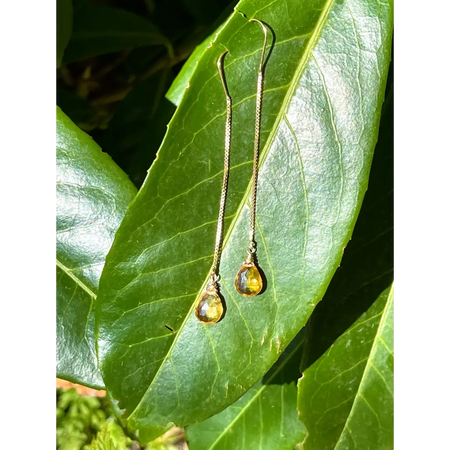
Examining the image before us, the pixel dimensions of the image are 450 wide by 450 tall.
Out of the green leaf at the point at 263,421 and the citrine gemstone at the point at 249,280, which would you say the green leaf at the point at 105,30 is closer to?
the citrine gemstone at the point at 249,280

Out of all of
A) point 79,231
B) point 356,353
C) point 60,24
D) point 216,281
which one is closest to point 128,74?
point 60,24

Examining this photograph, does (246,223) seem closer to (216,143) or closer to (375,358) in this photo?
(216,143)

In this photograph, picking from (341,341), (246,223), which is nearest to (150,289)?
(246,223)

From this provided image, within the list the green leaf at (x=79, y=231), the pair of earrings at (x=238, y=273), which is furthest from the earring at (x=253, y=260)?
the green leaf at (x=79, y=231)

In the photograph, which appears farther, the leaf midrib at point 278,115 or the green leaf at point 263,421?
the green leaf at point 263,421

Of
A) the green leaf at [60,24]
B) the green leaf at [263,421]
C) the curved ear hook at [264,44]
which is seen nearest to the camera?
the curved ear hook at [264,44]

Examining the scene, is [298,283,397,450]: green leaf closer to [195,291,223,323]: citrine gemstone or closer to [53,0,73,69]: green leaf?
[195,291,223,323]: citrine gemstone

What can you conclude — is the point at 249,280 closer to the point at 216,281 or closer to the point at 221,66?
the point at 216,281
